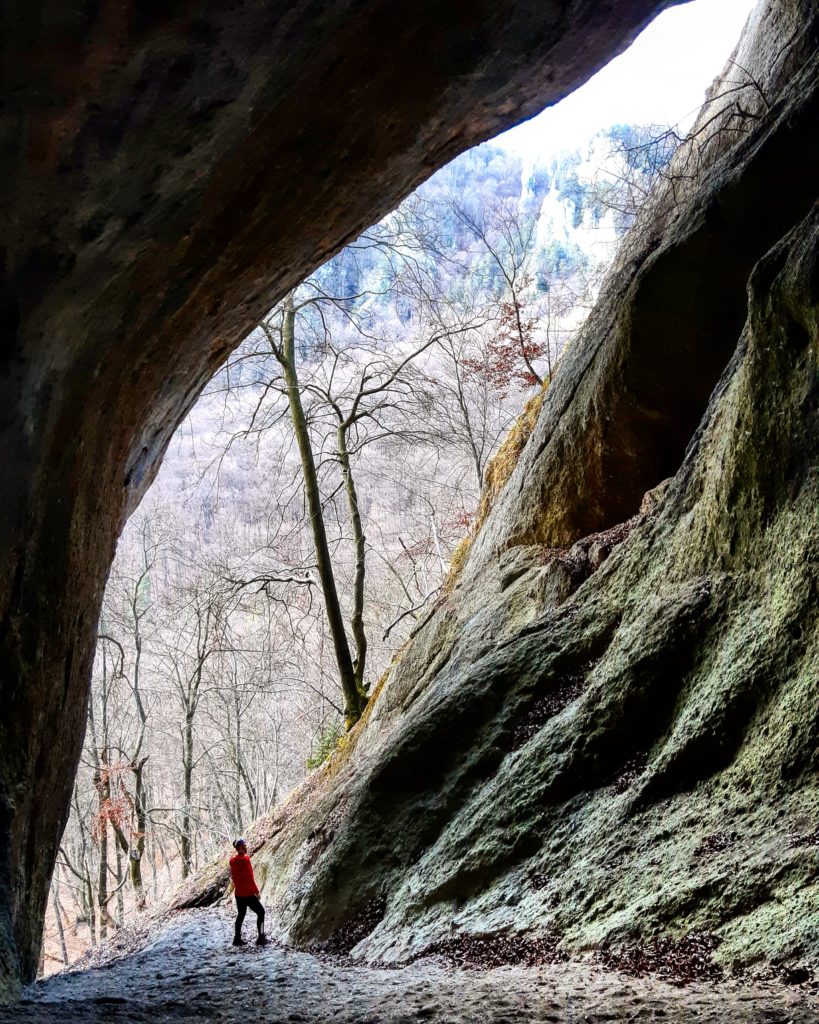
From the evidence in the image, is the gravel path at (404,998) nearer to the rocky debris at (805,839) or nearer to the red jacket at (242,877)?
the rocky debris at (805,839)

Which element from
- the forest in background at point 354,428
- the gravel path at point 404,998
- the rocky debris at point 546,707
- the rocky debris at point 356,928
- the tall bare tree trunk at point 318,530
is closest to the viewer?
the gravel path at point 404,998

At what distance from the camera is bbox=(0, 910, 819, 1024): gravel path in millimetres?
3504

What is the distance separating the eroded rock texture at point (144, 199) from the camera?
4.02 metres

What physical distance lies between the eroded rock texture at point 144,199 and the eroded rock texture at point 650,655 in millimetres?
2648

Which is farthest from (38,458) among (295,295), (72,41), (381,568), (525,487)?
(381,568)

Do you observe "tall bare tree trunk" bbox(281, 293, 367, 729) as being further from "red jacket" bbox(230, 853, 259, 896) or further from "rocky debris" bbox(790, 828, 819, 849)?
"rocky debris" bbox(790, 828, 819, 849)

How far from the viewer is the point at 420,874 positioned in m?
6.82

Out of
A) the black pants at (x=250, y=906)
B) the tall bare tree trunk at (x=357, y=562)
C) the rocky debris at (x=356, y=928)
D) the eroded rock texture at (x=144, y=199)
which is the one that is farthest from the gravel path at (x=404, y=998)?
the tall bare tree trunk at (x=357, y=562)

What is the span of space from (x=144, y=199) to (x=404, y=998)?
15.5 feet

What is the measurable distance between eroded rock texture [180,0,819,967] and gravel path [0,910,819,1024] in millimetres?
440

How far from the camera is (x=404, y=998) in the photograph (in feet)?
14.5

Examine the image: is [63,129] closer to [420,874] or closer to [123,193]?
[123,193]

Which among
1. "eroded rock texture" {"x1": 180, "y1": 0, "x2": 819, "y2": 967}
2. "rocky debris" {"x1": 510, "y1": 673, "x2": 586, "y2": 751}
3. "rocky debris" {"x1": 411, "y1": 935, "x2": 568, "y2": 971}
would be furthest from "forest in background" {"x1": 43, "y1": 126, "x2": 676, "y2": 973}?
"rocky debris" {"x1": 411, "y1": 935, "x2": 568, "y2": 971}

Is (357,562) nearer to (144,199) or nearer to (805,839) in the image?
(144,199)
